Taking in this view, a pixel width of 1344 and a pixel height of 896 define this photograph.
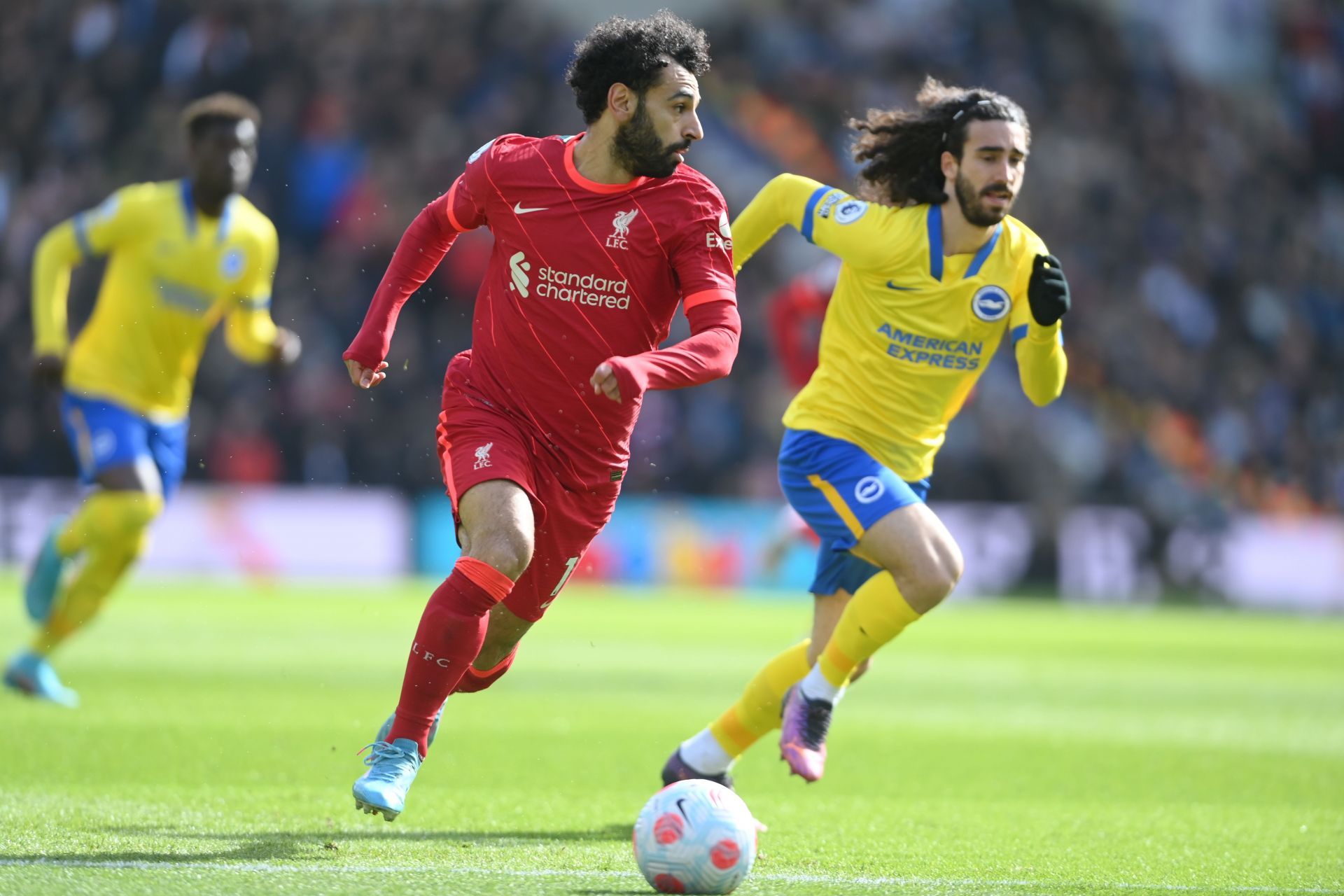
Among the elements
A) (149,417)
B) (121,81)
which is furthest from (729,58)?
(149,417)

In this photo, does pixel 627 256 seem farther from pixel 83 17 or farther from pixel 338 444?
pixel 83 17

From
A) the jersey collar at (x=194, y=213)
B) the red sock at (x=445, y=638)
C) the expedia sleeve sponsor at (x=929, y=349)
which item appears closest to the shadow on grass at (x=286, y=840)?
the red sock at (x=445, y=638)

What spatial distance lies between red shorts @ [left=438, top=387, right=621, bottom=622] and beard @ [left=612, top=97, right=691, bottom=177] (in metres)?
0.88

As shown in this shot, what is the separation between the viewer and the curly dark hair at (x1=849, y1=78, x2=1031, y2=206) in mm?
6188

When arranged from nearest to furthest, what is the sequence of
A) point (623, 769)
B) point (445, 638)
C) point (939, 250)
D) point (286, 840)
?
point (445, 638)
point (286, 840)
point (939, 250)
point (623, 769)

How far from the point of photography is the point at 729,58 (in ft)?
79.6

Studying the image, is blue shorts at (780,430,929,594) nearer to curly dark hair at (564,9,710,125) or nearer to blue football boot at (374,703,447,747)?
curly dark hair at (564,9,710,125)

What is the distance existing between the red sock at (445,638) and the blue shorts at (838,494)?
157 cm

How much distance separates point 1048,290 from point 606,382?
1.99 m

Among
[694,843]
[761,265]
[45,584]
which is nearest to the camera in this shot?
[694,843]

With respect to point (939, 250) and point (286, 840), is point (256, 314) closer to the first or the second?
point (939, 250)

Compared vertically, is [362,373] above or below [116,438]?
above

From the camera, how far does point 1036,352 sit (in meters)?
6.02

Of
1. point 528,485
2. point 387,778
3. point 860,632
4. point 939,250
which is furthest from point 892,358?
point 387,778
